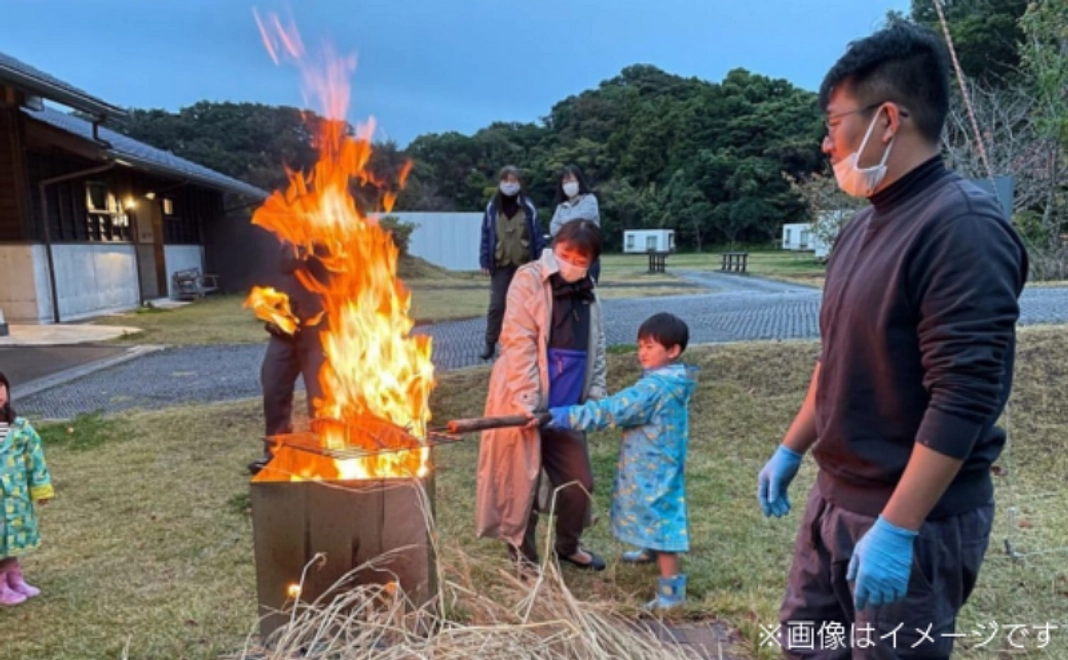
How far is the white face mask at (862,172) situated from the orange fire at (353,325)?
5.64 feet

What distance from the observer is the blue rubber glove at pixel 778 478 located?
7.70 feet

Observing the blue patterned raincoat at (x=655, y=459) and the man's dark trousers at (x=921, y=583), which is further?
the blue patterned raincoat at (x=655, y=459)

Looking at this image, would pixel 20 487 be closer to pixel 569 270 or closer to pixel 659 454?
pixel 569 270

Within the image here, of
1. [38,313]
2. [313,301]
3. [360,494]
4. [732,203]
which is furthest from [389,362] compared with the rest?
[732,203]

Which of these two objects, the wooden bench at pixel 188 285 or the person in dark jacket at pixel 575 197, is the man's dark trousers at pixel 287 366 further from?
the wooden bench at pixel 188 285

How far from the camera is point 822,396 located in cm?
190

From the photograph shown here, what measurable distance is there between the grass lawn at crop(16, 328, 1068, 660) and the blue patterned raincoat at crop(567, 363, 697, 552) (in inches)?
12.9

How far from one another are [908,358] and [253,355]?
9.88 m

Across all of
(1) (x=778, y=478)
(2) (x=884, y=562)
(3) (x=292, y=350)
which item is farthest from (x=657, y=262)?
(2) (x=884, y=562)

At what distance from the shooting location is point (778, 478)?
236 cm

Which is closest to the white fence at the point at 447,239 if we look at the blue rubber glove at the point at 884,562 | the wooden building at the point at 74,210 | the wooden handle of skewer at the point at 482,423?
the wooden building at the point at 74,210

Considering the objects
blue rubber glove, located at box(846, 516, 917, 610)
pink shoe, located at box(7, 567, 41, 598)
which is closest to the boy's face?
blue rubber glove, located at box(846, 516, 917, 610)

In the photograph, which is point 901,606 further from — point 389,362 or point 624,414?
point 389,362

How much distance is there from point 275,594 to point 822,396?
202cm
